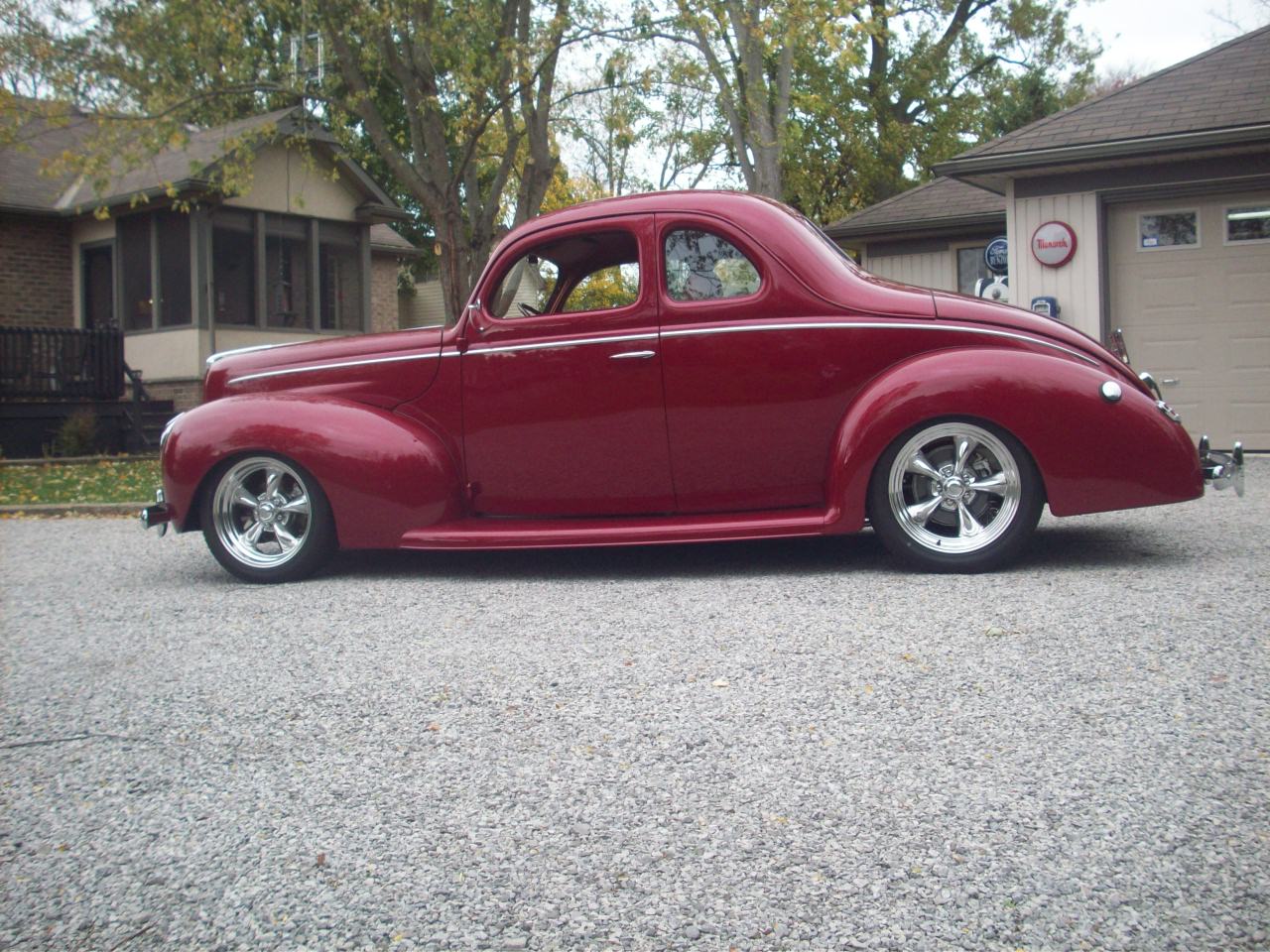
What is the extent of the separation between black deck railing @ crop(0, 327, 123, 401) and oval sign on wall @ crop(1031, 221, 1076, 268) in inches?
565

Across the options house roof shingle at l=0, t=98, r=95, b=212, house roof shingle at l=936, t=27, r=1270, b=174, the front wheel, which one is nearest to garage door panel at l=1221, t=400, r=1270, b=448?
house roof shingle at l=936, t=27, r=1270, b=174

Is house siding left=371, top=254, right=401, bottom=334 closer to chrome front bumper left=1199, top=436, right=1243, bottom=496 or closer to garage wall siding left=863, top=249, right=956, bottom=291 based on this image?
garage wall siding left=863, top=249, right=956, bottom=291

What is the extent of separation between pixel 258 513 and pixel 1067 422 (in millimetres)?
4139

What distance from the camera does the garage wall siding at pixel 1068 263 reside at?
11914mm

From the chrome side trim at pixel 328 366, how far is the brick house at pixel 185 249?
13.4 metres

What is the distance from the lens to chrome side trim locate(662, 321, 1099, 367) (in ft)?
17.6

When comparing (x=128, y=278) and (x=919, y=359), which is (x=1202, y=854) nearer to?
(x=919, y=359)

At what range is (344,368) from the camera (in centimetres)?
619

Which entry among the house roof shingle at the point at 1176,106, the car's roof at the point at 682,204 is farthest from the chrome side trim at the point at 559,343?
the house roof shingle at the point at 1176,106

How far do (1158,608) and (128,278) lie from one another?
20.3 metres

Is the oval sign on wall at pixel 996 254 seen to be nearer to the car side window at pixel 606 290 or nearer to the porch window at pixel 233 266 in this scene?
the car side window at pixel 606 290

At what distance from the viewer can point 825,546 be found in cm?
635

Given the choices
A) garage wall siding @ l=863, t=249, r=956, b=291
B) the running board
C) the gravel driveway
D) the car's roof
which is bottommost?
the gravel driveway

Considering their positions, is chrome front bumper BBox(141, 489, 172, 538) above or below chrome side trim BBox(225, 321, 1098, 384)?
below
